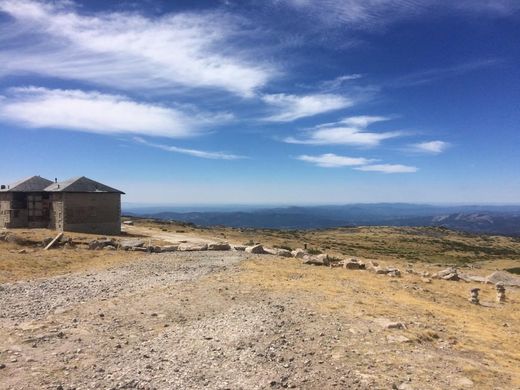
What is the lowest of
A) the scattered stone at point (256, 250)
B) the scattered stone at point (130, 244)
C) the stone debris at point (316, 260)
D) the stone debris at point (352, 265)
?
the stone debris at point (352, 265)

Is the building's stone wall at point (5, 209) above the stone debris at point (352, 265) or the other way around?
above

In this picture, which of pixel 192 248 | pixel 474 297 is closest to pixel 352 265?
pixel 474 297

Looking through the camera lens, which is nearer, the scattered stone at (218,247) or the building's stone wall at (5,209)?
the scattered stone at (218,247)

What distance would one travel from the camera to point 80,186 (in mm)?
40594

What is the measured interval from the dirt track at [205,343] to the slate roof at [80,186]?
23.1 m

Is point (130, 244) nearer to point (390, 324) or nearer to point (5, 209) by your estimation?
point (5, 209)

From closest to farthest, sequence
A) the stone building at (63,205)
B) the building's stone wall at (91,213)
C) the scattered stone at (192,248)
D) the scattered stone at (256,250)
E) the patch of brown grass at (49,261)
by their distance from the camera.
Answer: the patch of brown grass at (49,261), the scattered stone at (256,250), the scattered stone at (192,248), the building's stone wall at (91,213), the stone building at (63,205)

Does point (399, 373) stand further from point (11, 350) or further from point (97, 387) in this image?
point (11, 350)

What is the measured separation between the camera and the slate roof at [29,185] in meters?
42.3

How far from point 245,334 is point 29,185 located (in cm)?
3855

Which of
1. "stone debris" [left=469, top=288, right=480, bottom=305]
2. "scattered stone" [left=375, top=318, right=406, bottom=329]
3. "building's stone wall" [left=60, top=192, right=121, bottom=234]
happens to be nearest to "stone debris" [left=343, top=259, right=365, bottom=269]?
"stone debris" [left=469, top=288, right=480, bottom=305]

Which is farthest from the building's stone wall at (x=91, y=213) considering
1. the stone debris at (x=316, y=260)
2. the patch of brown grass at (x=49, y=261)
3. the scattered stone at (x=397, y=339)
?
the scattered stone at (x=397, y=339)

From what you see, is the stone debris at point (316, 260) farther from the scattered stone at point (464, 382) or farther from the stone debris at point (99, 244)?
the scattered stone at point (464, 382)

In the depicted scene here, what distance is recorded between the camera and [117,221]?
4356 centimetres
